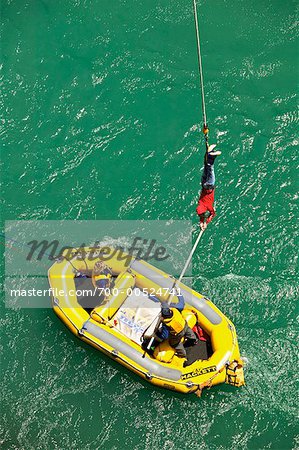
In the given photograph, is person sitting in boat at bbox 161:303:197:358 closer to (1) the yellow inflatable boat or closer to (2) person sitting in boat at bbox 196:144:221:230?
(1) the yellow inflatable boat

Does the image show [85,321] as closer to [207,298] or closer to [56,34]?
[207,298]

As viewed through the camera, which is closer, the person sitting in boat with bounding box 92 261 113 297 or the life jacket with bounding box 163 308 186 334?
the life jacket with bounding box 163 308 186 334

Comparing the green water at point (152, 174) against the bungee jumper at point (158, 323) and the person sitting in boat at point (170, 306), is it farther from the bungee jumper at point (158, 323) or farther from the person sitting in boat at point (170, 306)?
the person sitting in boat at point (170, 306)

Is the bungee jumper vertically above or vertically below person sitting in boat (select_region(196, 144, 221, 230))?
below

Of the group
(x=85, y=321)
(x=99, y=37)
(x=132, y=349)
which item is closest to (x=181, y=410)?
(x=132, y=349)

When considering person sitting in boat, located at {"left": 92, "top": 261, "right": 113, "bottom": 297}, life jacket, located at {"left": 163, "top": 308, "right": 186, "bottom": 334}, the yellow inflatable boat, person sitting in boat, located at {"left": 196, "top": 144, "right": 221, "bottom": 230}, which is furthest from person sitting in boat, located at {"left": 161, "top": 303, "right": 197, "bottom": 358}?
person sitting in boat, located at {"left": 196, "top": 144, "right": 221, "bottom": 230}

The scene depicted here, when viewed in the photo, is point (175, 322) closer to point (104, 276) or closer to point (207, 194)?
point (104, 276)

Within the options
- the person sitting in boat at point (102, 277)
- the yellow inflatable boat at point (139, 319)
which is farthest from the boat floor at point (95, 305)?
the person sitting in boat at point (102, 277)
